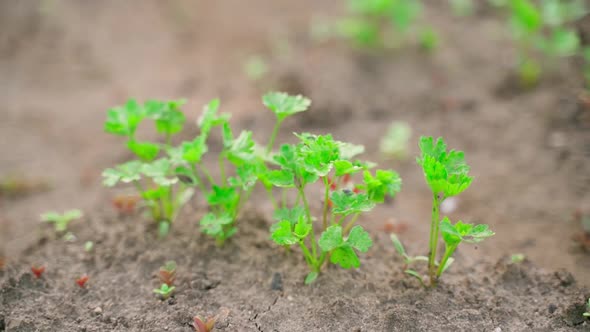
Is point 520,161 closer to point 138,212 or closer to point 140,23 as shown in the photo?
point 138,212

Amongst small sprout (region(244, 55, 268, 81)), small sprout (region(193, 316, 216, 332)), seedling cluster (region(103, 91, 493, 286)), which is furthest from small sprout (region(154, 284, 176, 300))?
small sprout (region(244, 55, 268, 81))

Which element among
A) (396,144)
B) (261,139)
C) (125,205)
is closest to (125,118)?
(125,205)

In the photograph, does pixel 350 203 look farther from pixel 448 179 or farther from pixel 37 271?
pixel 37 271

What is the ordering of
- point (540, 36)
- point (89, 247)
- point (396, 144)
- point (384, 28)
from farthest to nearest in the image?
point (384, 28) < point (540, 36) < point (396, 144) < point (89, 247)

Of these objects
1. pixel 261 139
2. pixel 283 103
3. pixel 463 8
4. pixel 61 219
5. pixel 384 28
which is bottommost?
pixel 61 219

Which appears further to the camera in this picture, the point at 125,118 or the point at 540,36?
the point at 540,36

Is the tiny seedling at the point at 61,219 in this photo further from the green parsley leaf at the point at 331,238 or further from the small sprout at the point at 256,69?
the small sprout at the point at 256,69

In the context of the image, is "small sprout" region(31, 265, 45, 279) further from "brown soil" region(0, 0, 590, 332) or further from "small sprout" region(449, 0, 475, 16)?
"small sprout" region(449, 0, 475, 16)

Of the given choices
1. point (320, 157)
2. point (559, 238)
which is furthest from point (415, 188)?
point (320, 157)
